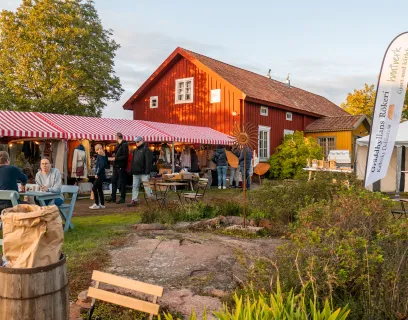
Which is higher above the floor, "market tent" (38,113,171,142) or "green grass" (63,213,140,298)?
"market tent" (38,113,171,142)

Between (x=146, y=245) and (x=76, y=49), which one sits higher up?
(x=76, y=49)

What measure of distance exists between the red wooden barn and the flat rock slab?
13.3 m

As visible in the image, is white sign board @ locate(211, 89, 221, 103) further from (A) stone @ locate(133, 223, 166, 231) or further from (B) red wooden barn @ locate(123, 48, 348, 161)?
(A) stone @ locate(133, 223, 166, 231)

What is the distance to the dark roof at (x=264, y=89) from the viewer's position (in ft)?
65.4

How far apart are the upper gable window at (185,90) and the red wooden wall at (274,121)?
322cm

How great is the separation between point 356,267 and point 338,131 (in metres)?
20.3

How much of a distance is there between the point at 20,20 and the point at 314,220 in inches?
1002

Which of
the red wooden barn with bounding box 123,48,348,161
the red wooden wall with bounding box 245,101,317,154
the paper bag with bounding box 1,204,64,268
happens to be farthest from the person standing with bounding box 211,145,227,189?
the paper bag with bounding box 1,204,64,268

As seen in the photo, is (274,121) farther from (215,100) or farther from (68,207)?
(68,207)

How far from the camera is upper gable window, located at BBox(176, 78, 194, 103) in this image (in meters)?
20.7

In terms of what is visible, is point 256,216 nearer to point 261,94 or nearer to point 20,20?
point 261,94

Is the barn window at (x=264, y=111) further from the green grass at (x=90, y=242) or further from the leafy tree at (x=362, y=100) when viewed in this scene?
the leafy tree at (x=362, y=100)

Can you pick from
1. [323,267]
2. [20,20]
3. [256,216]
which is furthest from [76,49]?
[323,267]

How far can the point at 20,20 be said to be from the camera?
24.8m
